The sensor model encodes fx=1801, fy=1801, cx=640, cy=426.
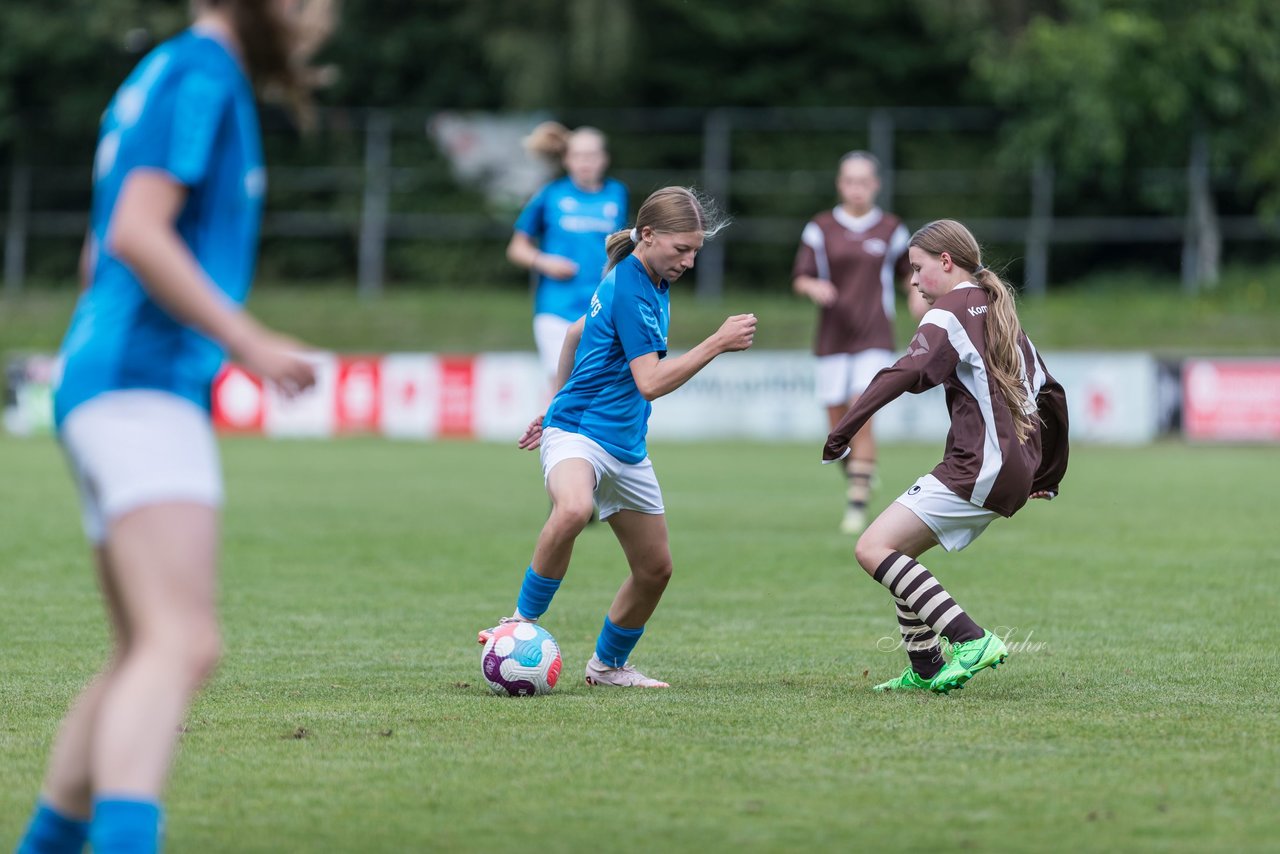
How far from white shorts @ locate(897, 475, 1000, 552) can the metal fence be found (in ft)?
84.4

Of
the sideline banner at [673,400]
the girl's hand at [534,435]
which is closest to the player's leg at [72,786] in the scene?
the girl's hand at [534,435]

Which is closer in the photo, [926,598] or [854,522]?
[926,598]

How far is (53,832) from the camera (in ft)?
11.5

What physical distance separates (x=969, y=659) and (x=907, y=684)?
385 mm

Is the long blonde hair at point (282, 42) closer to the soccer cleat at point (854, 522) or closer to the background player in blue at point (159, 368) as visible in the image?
the background player in blue at point (159, 368)

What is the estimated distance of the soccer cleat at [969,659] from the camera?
230 inches

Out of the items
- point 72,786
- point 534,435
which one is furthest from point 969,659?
point 72,786

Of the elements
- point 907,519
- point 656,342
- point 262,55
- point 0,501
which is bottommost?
point 0,501

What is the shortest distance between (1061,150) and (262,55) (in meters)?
29.9

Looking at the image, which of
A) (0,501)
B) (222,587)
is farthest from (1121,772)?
(0,501)

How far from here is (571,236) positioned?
11.6 meters

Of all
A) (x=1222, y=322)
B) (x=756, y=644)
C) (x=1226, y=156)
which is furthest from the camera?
(x=1226, y=156)

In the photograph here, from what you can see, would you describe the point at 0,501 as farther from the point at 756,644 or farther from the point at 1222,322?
the point at 1222,322

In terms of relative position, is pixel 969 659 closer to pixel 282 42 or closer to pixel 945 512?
pixel 945 512
